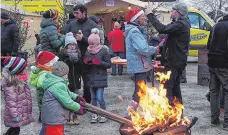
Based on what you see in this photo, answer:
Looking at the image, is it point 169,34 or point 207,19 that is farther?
point 207,19

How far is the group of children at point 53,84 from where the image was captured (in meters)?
4.85

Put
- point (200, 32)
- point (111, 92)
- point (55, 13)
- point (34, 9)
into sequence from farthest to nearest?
1. point (34, 9)
2. point (200, 32)
3. point (111, 92)
4. point (55, 13)

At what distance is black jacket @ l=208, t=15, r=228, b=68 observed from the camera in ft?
21.4

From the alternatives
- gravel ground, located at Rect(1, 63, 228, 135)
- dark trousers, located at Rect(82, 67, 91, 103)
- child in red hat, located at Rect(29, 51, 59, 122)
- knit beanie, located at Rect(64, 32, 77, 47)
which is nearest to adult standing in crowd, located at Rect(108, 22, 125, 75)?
gravel ground, located at Rect(1, 63, 228, 135)

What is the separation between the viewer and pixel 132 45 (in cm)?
619

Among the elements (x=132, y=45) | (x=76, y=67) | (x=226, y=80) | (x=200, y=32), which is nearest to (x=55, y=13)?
(x=76, y=67)

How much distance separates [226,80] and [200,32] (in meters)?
10.2

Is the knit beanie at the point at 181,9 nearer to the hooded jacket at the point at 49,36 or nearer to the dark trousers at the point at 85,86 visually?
the dark trousers at the point at 85,86

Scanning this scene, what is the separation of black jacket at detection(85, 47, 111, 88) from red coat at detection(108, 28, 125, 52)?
20.3 ft

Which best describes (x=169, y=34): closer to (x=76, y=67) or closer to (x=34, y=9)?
(x=76, y=67)

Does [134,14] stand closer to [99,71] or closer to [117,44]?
[99,71]

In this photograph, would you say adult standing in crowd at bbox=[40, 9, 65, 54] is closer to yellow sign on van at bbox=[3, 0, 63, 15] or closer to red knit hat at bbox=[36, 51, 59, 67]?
red knit hat at bbox=[36, 51, 59, 67]

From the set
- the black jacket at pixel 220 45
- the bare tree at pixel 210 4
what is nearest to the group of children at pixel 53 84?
the black jacket at pixel 220 45

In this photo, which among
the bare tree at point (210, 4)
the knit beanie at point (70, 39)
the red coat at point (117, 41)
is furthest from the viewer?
the bare tree at point (210, 4)
